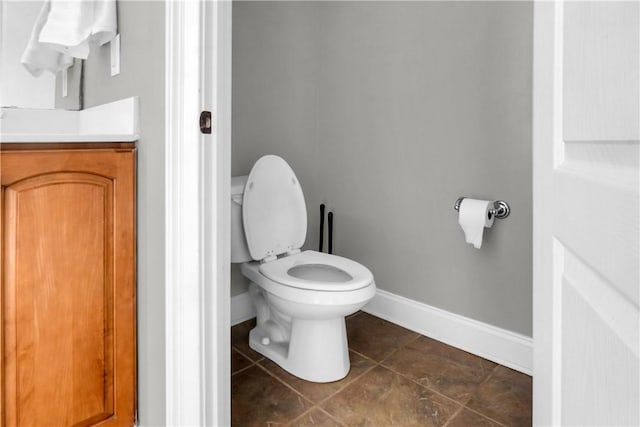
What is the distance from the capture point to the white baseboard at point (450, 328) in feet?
6.07

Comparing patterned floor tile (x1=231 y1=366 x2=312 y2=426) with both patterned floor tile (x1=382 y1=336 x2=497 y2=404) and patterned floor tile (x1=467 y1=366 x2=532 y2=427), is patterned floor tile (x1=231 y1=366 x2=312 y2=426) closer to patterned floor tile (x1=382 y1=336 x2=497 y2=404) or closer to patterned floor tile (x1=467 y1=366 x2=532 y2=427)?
patterned floor tile (x1=382 y1=336 x2=497 y2=404)

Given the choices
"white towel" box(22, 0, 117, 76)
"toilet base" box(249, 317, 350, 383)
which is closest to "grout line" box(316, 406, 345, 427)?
"toilet base" box(249, 317, 350, 383)

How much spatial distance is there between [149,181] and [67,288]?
1.19 feet

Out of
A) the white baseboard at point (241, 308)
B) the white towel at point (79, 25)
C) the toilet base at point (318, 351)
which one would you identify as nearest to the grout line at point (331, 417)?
the toilet base at point (318, 351)

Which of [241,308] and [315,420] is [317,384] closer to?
[315,420]

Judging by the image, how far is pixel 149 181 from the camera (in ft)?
3.84

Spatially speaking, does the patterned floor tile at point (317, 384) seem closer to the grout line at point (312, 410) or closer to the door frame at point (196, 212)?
the grout line at point (312, 410)

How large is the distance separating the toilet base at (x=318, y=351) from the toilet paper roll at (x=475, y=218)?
0.68 m

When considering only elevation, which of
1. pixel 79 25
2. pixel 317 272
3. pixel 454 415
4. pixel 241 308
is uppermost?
pixel 79 25

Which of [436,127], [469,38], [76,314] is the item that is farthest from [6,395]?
[469,38]

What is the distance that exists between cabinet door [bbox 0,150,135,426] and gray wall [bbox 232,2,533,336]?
1.03 meters

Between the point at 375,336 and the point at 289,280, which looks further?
the point at 375,336
